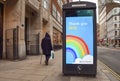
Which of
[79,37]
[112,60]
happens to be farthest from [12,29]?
[79,37]

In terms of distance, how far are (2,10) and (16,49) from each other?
341 cm

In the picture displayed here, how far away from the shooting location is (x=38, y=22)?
3034 centimetres

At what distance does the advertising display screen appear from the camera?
11320 mm

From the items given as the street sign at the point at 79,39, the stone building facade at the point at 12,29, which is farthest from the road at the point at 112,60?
the stone building facade at the point at 12,29

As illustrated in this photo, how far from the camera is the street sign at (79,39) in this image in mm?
11258

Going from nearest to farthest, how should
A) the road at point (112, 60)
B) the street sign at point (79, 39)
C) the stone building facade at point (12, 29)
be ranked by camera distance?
1. the street sign at point (79, 39)
2. the road at point (112, 60)
3. the stone building facade at point (12, 29)

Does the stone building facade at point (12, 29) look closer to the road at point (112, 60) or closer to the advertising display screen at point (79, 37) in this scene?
the road at point (112, 60)

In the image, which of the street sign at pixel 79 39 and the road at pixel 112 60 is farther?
the road at pixel 112 60

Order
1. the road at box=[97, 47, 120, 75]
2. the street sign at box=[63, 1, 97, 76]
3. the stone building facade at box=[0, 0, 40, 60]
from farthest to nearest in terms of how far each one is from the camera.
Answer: the stone building facade at box=[0, 0, 40, 60], the road at box=[97, 47, 120, 75], the street sign at box=[63, 1, 97, 76]

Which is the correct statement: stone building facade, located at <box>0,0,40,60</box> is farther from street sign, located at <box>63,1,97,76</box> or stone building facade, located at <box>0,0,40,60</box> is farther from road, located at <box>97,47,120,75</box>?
street sign, located at <box>63,1,97,76</box>

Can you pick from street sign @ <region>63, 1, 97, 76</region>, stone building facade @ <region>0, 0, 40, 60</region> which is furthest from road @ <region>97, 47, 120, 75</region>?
stone building facade @ <region>0, 0, 40, 60</region>

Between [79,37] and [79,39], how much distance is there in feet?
0.27

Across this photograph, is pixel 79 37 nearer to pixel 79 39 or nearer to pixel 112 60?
pixel 79 39

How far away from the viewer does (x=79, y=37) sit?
37.6 feet
